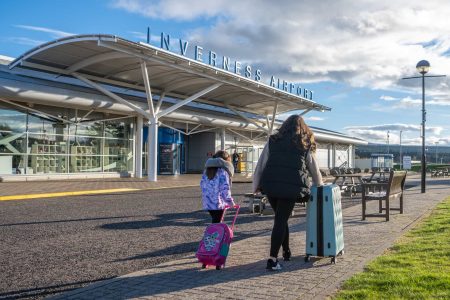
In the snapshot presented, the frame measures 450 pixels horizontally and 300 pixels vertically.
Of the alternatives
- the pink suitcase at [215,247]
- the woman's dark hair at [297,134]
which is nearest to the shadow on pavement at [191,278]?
the pink suitcase at [215,247]

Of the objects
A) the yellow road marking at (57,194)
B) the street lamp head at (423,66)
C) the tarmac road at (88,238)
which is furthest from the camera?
the street lamp head at (423,66)

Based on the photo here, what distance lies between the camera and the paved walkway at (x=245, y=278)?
4781mm

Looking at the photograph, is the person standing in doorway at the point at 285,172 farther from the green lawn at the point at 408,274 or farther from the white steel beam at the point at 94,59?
the white steel beam at the point at 94,59

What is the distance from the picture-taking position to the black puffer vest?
5.72 m

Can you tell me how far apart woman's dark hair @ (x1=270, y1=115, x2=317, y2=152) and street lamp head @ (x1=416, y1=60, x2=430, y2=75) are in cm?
1445

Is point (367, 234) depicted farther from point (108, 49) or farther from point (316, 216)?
point (108, 49)

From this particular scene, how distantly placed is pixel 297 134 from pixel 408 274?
1.93 metres

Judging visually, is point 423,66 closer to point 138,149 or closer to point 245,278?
point 245,278

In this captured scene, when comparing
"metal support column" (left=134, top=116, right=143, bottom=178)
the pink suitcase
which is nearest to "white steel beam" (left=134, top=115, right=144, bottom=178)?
"metal support column" (left=134, top=116, right=143, bottom=178)

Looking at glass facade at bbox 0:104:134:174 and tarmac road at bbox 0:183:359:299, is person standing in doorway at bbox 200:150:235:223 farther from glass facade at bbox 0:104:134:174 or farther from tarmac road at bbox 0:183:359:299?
glass facade at bbox 0:104:134:174

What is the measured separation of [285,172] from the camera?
5.77 meters

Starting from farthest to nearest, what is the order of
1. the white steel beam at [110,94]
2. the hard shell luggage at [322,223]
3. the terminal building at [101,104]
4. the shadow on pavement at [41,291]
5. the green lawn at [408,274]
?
the white steel beam at [110,94], the terminal building at [101,104], the hard shell luggage at [322,223], the shadow on pavement at [41,291], the green lawn at [408,274]

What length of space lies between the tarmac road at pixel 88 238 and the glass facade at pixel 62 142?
9922 mm

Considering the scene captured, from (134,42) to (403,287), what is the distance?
17543mm
